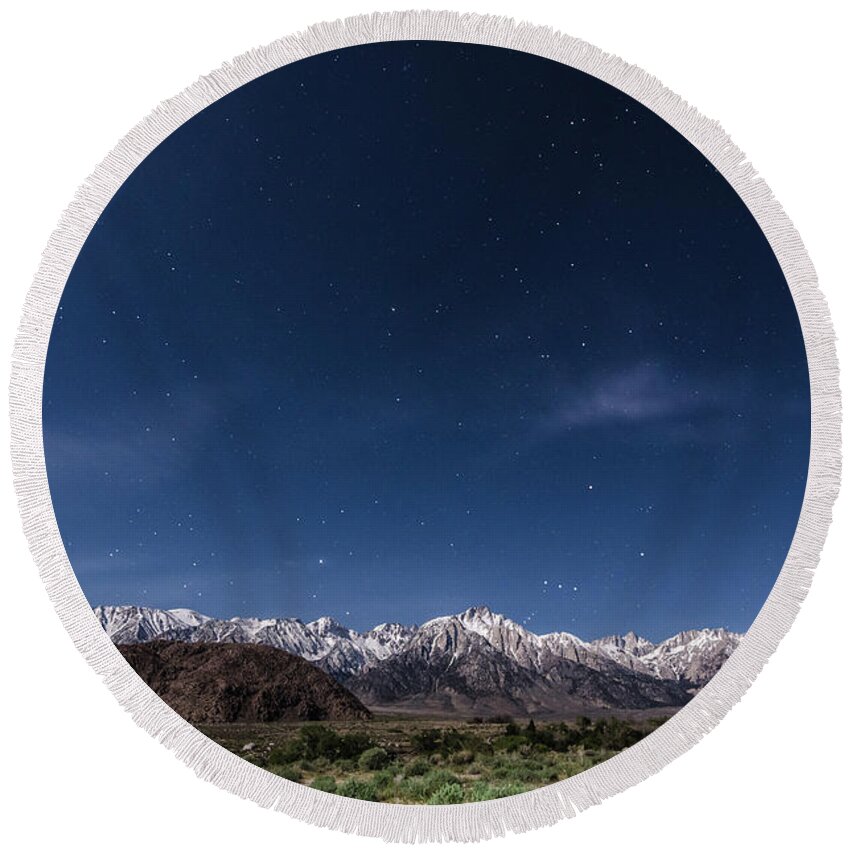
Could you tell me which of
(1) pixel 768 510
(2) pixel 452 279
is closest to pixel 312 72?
(2) pixel 452 279

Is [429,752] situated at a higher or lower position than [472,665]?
lower

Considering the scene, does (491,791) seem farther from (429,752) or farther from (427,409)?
(427,409)

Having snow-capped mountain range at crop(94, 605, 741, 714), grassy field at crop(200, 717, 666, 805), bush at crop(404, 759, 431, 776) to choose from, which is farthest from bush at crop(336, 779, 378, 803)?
A: snow-capped mountain range at crop(94, 605, 741, 714)

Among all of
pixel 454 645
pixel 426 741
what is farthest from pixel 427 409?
pixel 426 741

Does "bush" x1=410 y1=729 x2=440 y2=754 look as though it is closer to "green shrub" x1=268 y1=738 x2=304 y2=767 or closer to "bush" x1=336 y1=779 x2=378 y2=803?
"bush" x1=336 y1=779 x2=378 y2=803

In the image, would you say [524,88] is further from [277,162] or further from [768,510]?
[768,510]

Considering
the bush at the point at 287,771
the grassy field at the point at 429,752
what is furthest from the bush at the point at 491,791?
the bush at the point at 287,771

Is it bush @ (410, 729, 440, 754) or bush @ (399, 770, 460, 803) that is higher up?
bush @ (410, 729, 440, 754)
